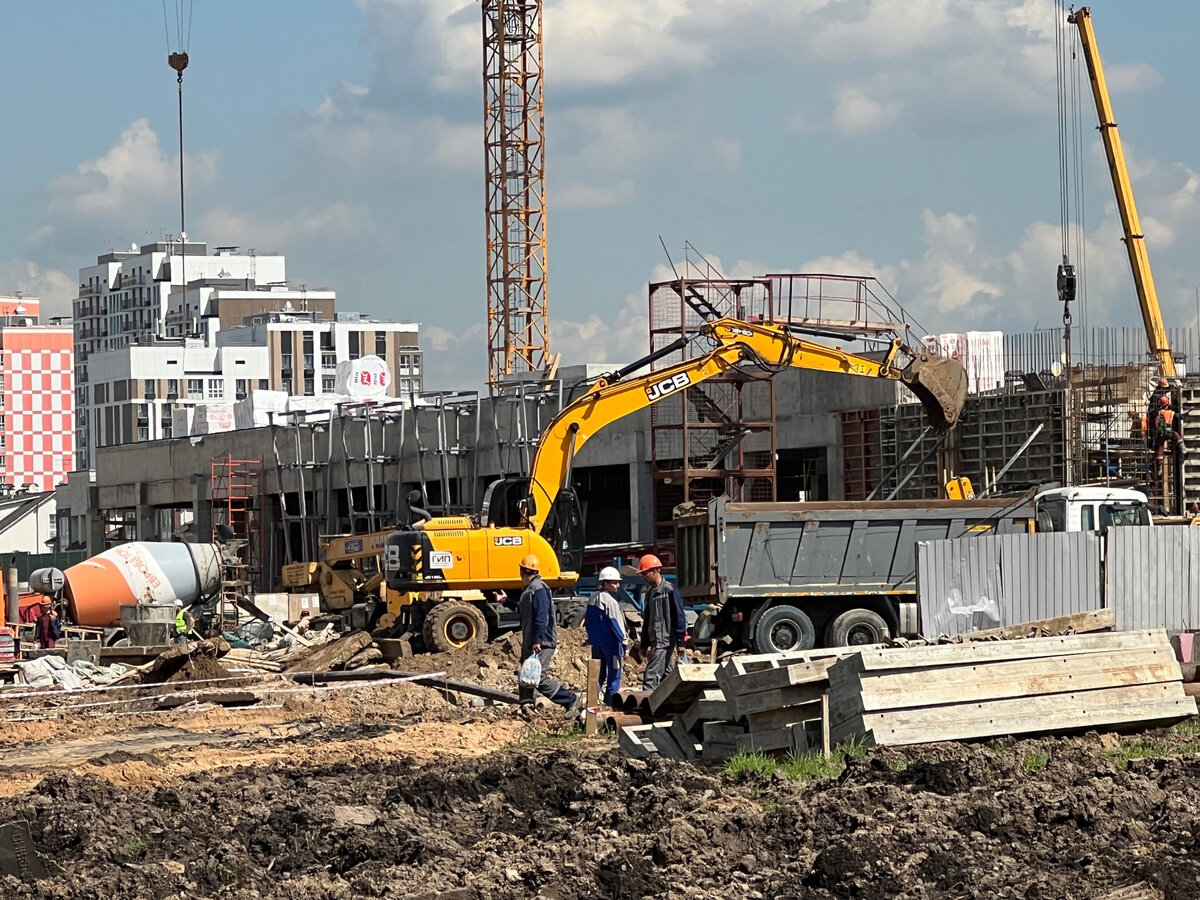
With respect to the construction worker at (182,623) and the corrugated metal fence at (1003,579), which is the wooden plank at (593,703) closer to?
the corrugated metal fence at (1003,579)

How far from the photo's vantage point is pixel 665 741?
539 inches

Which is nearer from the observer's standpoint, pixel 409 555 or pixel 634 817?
pixel 634 817

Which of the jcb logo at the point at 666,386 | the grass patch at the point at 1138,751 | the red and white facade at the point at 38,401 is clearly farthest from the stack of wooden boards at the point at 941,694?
the red and white facade at the point at 38,401

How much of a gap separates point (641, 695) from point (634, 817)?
4.75m

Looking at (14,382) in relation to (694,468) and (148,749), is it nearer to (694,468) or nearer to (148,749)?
(694,468)

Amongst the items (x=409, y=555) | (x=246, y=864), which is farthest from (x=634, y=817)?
(x=409, y=555)

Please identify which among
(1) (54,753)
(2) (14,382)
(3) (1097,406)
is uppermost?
(2) (14,382)

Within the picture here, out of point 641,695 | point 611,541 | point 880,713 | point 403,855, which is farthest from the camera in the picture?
point 611,541

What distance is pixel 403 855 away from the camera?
9945 mm

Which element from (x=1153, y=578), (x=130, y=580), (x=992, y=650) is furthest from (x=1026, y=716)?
(x=130, y=580)

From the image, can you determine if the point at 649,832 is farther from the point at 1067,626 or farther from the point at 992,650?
the point at 1067,626

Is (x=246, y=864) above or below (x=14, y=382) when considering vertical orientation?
below

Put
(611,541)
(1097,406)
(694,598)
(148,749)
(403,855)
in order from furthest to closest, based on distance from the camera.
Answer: (611,541)
(1097,406)
(694,598)
(148,749)
(403,855)

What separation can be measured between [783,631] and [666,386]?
6540 millimetres
